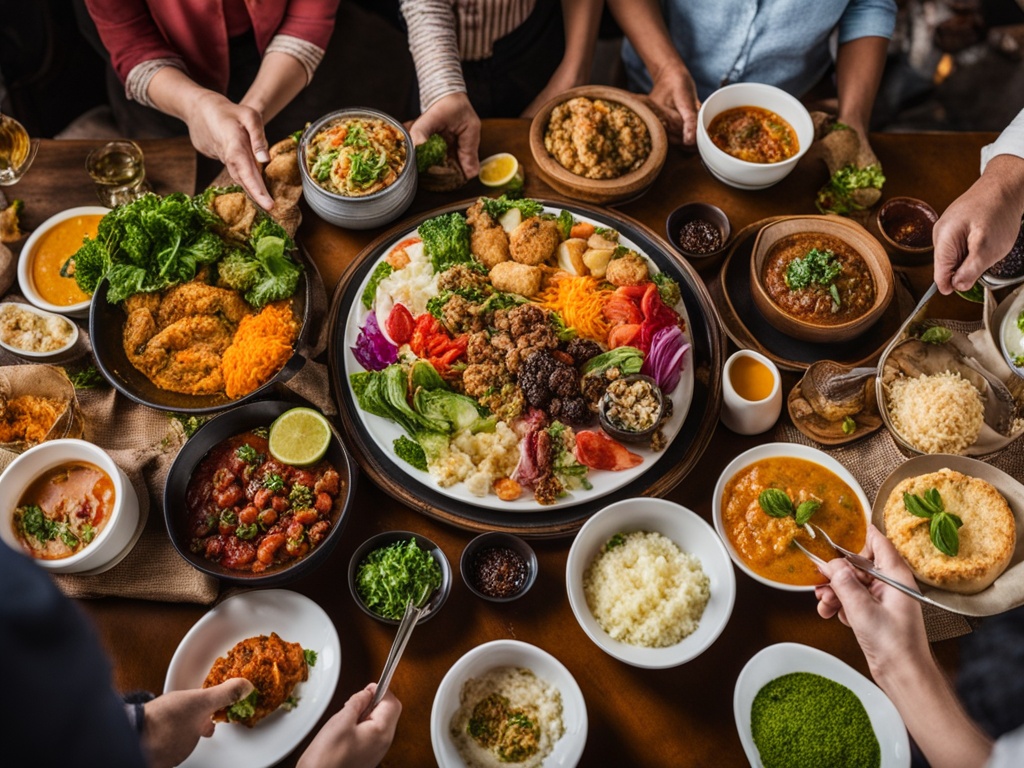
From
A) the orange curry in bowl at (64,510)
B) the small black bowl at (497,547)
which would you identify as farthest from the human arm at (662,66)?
the orange curry in bowl at (64,510)

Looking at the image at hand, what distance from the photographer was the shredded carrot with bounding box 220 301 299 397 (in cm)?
285

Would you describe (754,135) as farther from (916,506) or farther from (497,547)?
(497,547)

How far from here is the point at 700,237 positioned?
329 cm

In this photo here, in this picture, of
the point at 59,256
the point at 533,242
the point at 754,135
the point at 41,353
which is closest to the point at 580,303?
the point at 533,242

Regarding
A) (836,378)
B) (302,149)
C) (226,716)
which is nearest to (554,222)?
(302,149)

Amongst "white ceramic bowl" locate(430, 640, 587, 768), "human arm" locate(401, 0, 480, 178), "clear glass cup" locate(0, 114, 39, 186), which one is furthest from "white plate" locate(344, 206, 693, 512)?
"clear glass cup" locate(0, 114, 39, 186)

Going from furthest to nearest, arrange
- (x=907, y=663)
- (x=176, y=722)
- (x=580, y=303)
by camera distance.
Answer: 1. (x=580, y=303)
2. (x=907, y=663)
3. (x=176, y=722)

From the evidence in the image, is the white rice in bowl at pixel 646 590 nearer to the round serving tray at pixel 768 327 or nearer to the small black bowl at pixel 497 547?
the small black bowl at pixel 497 547

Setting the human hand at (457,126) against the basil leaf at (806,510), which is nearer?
the basil leaf at (806,510)

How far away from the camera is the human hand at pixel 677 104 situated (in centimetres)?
359

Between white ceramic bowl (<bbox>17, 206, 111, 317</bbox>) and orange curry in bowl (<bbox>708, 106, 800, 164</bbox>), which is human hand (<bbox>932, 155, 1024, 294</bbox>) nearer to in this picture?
orange curry in bowl (<bbox>708, 106, 800, 164</bbox>)

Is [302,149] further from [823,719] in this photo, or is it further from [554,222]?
[823,719]

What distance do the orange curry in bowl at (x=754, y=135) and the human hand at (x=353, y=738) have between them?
9.49 ft

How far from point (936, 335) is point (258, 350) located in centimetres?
281
